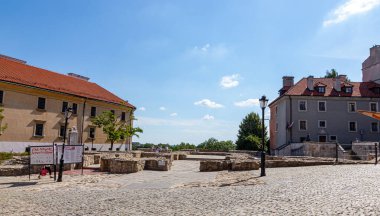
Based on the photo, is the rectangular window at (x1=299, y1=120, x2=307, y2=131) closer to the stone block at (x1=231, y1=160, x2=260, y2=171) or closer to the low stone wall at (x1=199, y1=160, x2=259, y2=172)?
the low stone wall at (x1=199, y1=160, x2=259, y2=172)

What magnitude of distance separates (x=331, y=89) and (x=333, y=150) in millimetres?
17026

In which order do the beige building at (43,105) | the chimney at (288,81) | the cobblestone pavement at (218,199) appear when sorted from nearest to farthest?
the cobblestone pavement at (218,199), the beige building at (43,105), the chimney at (288,81)

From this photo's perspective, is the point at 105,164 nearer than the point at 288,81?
Yes

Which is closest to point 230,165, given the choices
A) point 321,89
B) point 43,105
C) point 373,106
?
point 43,105

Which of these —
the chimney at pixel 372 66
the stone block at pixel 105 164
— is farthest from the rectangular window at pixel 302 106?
the stone block at pixel 105 164

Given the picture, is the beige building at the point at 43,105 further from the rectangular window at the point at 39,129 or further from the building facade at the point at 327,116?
the building facade at the point at 327,116

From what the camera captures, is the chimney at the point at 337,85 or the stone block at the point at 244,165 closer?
the stone block at the point at 244,165

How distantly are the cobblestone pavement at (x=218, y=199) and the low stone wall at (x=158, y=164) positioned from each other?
776 centimetres

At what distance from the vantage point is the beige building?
34156mm

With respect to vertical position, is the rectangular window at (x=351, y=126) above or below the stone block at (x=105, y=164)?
above

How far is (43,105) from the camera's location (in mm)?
38094

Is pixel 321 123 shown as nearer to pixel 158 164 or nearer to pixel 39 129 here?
pixel 158 164

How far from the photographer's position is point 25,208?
400 inches

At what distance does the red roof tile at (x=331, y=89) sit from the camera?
46019mm
